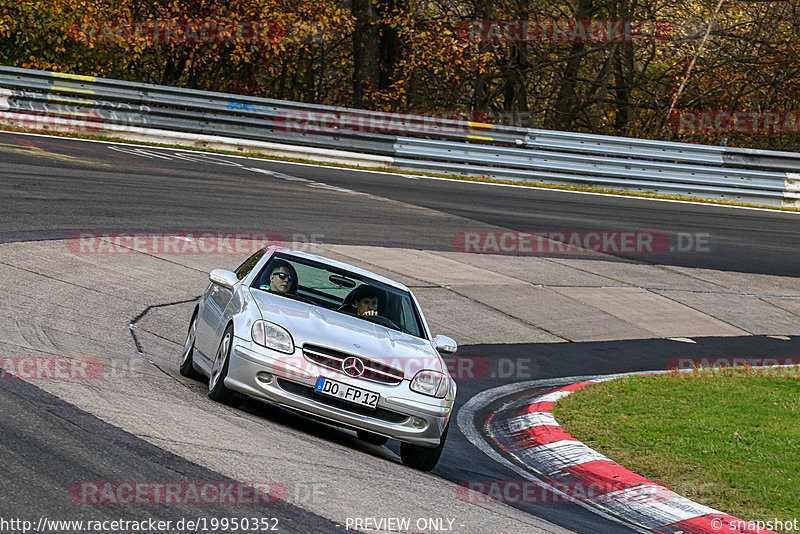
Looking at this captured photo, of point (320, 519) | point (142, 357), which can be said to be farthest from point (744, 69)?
point (320, 519)

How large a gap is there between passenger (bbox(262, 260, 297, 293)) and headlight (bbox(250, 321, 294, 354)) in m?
0.90

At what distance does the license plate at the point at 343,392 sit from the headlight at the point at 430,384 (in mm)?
389

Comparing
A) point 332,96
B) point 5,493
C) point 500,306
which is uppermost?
point 332,96

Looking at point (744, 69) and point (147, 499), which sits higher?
point (744, 69)

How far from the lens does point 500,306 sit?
1491 centimetres

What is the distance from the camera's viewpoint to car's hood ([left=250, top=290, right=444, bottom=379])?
755 centimetres

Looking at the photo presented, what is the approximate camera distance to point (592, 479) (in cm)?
805

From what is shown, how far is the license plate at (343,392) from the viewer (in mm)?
7363

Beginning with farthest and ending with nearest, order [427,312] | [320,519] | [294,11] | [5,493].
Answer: [294,11], [427,312], [320,519], [5,493]

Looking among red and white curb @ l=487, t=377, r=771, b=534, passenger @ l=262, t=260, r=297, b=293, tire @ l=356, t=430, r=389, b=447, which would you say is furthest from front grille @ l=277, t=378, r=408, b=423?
red and white curb @ l=487, t=377, r=771, b=534

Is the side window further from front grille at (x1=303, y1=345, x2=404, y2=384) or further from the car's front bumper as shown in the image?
front grille at (x1=303, y1=345, x2=404, y2=384)

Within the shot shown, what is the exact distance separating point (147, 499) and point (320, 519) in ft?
2.87

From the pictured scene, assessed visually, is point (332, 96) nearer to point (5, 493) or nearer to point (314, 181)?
point (314, 181)

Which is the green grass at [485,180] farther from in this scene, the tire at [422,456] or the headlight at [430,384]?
the tire at [422,456]
